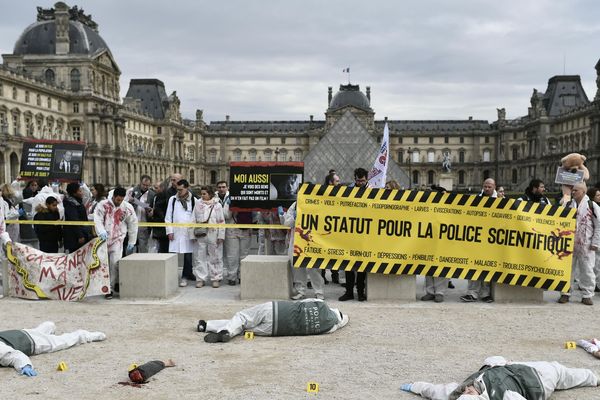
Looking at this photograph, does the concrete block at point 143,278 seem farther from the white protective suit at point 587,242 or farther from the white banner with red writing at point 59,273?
the white protective suit at point 587,242

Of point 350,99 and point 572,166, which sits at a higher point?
point 350,99

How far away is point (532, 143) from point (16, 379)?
82.4 meters

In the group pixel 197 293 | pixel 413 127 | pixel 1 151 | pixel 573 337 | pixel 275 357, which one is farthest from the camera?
pixel 413 127

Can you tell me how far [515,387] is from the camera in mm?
4375

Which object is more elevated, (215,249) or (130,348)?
(215,249)

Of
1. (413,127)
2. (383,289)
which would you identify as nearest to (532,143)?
(413,127)

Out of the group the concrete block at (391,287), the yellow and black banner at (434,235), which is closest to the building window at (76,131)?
the yellow and black banner at (434,235)

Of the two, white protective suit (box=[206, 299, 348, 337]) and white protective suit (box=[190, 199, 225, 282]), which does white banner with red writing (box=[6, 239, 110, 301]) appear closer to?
white protective suit (box=[190, 199, 225, 282])

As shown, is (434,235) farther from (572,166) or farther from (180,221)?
(180,221)

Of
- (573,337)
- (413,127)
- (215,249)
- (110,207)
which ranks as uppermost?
(413,127)

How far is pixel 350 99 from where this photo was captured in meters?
95.8

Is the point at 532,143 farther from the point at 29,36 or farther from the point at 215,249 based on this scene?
the point at 215,249

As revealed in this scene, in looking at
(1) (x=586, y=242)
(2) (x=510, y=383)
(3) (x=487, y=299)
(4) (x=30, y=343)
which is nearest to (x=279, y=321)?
(4) (x=30, y=343)

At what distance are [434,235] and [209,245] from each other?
3744 mm
